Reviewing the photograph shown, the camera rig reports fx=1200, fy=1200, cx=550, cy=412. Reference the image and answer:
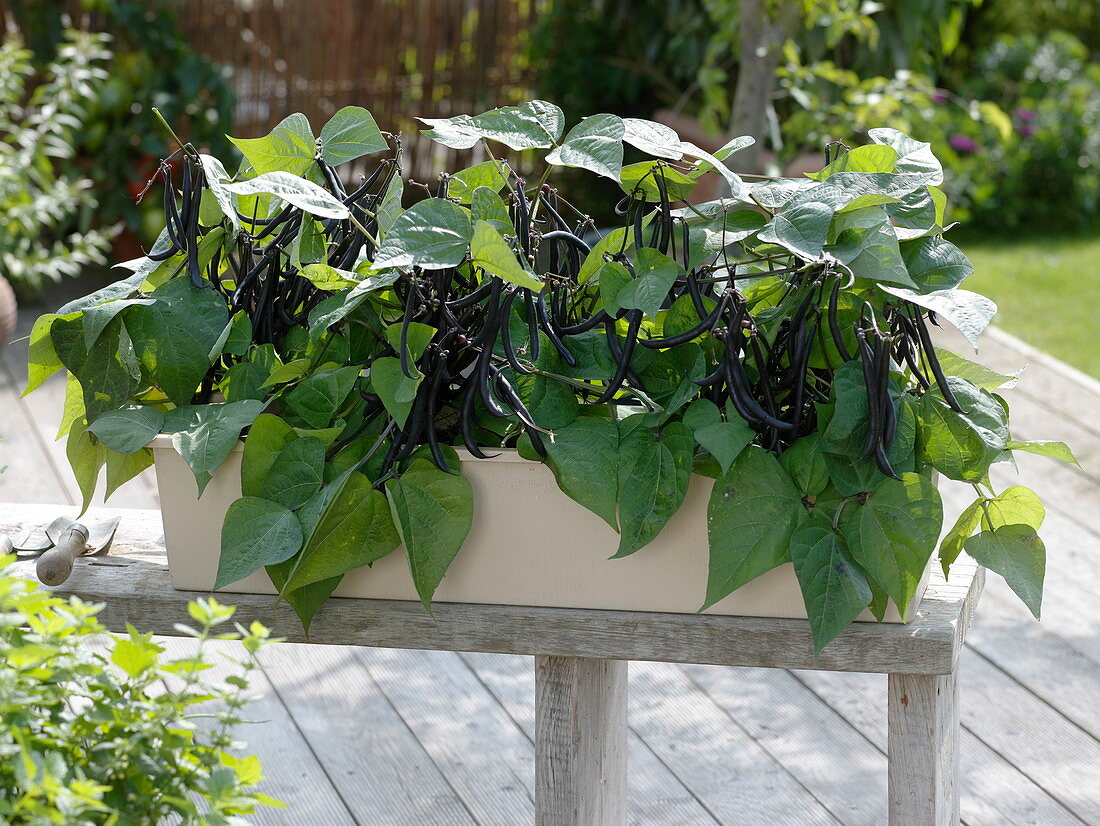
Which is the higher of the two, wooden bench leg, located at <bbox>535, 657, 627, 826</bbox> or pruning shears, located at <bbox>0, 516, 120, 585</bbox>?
pruning shears, located at <bbox>0, 516, 120, 585</bbox>

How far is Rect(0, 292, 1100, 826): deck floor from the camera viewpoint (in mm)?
1534

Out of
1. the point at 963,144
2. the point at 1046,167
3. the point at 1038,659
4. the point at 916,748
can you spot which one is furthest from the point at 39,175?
the point at 1046,167

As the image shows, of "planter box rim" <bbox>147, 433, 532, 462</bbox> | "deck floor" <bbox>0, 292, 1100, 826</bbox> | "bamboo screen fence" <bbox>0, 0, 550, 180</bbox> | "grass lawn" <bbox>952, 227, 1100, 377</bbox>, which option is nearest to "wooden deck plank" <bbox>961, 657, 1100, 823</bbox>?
"deck floor" <bbox>0, 292, 1100, 826</bbox>

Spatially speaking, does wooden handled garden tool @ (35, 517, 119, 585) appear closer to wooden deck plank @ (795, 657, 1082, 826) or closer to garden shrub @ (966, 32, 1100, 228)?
wooden deck plank @ (795, 657, 1082, 826)

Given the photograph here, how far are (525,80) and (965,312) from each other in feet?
14.2

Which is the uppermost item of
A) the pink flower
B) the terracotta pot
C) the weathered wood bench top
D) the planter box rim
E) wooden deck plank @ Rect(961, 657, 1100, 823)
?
the planter box rim

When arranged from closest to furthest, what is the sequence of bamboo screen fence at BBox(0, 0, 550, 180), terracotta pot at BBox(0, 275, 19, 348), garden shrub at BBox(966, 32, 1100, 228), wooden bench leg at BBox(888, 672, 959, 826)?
wooden bench leg at BBox(888, 672, 959, 826)
terracotta pot at BBox(0, 275, 19, 348)
bamboo screen fence at BBox(0, 0, 550, 180)
garden shrub at BBox(966, 32, 1100, 228)

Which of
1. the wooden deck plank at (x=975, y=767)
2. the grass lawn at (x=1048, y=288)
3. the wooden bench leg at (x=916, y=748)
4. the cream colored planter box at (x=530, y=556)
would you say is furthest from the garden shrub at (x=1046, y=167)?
the cream colored planter box at (x=530, y=556)

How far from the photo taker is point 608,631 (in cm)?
83

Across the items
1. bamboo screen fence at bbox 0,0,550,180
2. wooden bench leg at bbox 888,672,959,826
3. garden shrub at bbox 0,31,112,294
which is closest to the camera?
wooden bench leg at bbox 888,672,959,826

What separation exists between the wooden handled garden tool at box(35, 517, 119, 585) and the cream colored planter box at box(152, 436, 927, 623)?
0.11 meters

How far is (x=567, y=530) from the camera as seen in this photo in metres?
0.81

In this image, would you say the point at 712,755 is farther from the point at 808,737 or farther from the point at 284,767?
the point at 284,767

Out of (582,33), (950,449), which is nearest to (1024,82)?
(582,33)
